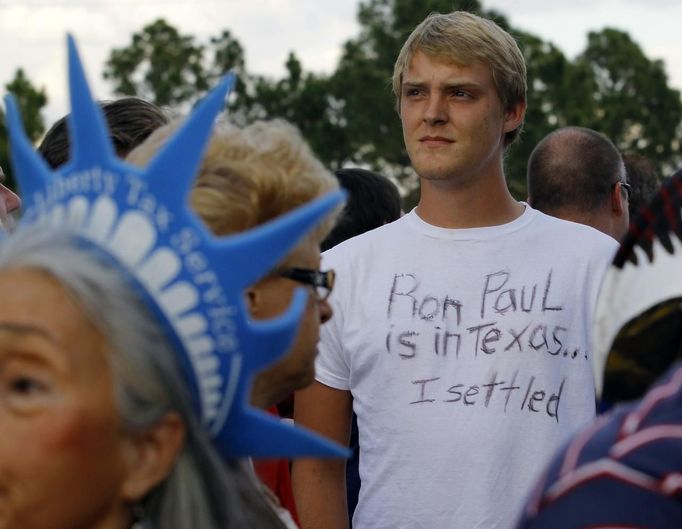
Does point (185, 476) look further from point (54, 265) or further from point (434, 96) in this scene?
point (434, 96)

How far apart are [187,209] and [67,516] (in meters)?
0.44

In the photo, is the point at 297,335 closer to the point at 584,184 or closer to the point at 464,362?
the point at 464,362

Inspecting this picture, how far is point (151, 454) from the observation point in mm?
1773

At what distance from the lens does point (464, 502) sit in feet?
11.3

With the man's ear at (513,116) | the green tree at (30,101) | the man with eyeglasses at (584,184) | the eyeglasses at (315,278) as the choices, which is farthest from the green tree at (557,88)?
the eyeglasses at (315,278)

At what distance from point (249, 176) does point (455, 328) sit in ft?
5.18

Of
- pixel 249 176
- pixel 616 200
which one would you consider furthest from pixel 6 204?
pixel 616 200

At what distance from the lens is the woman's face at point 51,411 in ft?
5.36

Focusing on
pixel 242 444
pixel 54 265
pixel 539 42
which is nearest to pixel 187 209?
pixel 54 265

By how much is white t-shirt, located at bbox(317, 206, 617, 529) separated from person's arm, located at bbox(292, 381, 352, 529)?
0.09 meters

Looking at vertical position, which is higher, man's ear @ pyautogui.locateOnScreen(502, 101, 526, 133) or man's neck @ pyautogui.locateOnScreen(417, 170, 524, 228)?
man's ear @ pyautogui.locateOnScreen(502, 101, 526, 133)

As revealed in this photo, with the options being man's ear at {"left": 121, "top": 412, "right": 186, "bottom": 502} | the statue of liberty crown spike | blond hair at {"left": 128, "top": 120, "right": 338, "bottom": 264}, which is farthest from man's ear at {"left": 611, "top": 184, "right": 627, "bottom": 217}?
man's ear at {"left": 121, "top": 412, "right": 186, "bottom": 502}

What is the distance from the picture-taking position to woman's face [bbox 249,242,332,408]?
7.27 ft

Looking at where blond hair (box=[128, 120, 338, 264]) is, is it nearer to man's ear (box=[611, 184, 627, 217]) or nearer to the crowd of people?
the crowd of people
